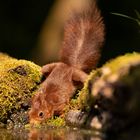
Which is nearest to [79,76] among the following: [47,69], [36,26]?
[47,69]

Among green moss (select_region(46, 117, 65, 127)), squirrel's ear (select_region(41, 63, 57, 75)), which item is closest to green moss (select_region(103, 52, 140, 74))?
green moss (select_region(46, 117, 65, 127))

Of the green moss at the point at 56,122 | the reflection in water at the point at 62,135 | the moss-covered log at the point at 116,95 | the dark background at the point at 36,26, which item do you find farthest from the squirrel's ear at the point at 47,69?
the dark background at the point at 36,26

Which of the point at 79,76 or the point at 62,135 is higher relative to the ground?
the point at 79,76

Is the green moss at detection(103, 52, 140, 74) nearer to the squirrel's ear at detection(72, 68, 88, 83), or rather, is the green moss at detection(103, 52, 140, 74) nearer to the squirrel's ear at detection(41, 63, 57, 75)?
the squirrel's ear at detection(72, 68, 88, 83)

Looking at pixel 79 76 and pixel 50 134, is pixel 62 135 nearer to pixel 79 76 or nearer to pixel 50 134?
pixel 50 134

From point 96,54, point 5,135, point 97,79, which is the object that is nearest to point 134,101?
point 97,79

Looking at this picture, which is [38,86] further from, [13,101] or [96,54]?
[96,54]
